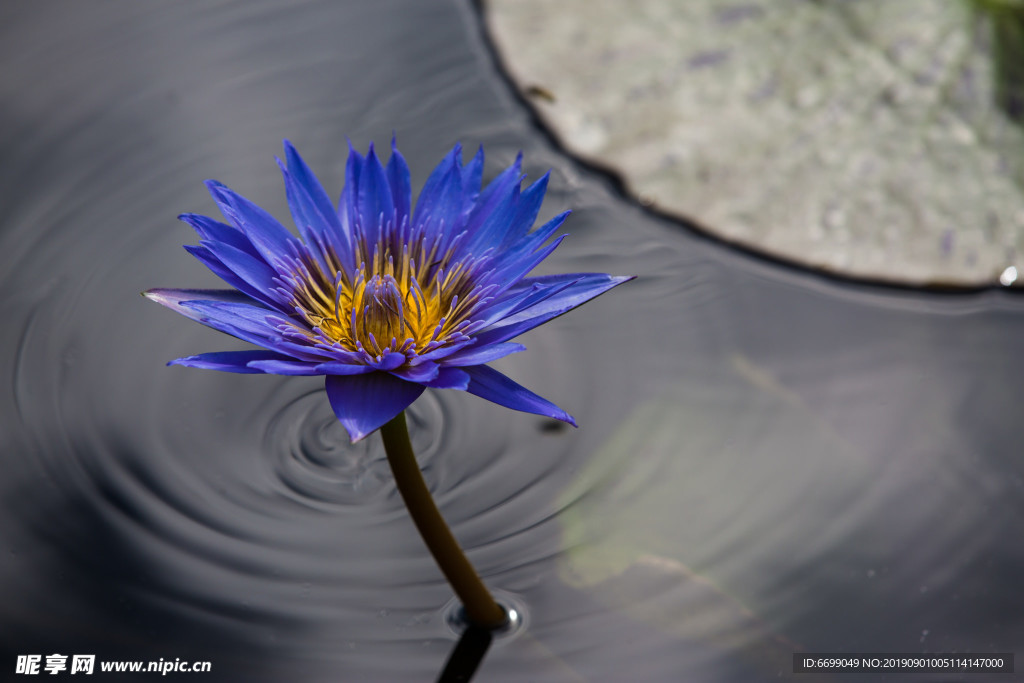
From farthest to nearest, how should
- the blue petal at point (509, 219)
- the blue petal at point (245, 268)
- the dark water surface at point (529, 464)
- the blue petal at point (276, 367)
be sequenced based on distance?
the dark water surface at point (529, 464) → the blue petal at point (509, 219) → the blue petal at point (245, 268) → the blue petal at point (276, 367)

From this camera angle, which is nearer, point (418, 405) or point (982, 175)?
point (418, 405)

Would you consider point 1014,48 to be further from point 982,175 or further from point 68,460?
point 68,460

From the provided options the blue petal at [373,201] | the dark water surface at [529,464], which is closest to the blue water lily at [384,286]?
the blue petal at [373,201]

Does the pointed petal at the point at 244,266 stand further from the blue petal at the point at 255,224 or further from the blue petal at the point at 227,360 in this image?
the blue petal at the point at 227,360

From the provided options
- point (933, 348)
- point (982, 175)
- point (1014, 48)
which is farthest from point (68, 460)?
point (1014, 48)

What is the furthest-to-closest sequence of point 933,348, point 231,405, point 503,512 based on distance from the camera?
point 933,348, point 231,405, point 503,512

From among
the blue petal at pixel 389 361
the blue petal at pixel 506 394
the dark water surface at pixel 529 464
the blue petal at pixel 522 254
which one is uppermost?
the blue petal at pixel 522 254
